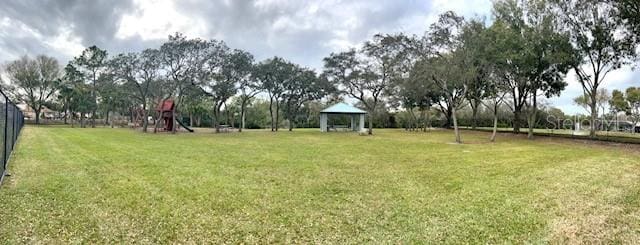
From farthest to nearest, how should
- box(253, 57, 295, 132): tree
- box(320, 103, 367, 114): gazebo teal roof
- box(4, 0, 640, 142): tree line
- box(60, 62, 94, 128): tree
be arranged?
box(60, 62, 94, 128): tree < box(320, 103, 367, 114): gazebo teal roof < box(253, 57, 295, 132): tree < box(4, 0, 640, 142): tree line

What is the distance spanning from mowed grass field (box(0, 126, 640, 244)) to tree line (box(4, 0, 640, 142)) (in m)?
9.90

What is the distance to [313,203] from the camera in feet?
16.2

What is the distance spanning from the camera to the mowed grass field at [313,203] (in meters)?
3.72

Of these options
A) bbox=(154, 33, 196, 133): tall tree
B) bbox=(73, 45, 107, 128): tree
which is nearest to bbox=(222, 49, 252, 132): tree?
bbox=(154, 33, 196, 133): tall tree

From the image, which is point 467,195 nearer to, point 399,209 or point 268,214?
point 399,209

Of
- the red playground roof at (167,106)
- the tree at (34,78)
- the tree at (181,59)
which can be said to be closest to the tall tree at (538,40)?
the tree at (181,59)

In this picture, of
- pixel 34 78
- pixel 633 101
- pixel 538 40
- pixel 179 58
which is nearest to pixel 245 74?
pixel 179 58

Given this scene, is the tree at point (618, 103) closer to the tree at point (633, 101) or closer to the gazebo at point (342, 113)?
the tree at point (633, 101)

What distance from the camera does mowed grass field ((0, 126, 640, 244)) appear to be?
3.72 metres

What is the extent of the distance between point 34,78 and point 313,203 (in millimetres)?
43827

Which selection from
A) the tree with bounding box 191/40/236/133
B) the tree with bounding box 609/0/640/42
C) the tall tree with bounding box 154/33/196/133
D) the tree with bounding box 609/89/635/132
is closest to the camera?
the tree with bounding box 609/0/640/42

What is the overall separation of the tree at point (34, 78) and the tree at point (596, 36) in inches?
1685

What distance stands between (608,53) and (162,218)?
19.9 meters

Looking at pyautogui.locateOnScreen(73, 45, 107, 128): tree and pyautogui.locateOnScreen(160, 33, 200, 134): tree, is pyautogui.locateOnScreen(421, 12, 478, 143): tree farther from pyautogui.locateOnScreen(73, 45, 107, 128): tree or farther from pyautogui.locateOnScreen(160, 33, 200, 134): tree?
pyautogui.locateOnScreen(73, 45, 107, 128): tree
